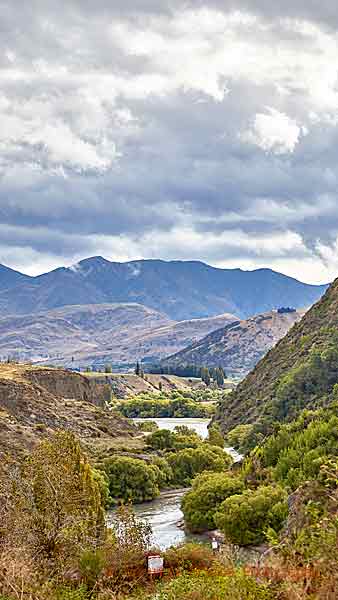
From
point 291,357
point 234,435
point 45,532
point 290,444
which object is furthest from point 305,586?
point 291,357

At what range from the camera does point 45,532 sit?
37.6 m

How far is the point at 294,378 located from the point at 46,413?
44.4m

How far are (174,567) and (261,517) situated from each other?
32.5 metres

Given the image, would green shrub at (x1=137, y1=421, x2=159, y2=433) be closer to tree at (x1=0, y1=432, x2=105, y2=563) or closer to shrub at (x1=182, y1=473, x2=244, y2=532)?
shrub at (x1=182, y1=473, x2=244, y2=532)

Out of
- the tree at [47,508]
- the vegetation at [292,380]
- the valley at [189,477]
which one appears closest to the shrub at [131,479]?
the valley at [189,477]

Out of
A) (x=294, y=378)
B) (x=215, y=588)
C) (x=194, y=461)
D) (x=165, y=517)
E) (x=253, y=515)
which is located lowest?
(x=165, y=517)

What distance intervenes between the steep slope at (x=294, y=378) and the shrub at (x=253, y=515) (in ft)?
142

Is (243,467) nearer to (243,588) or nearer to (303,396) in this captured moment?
(303,396)

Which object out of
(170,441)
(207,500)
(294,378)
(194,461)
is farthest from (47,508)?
(170,441)

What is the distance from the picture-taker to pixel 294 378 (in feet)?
431

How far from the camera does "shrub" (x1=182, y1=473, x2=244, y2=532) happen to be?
80.2 metres

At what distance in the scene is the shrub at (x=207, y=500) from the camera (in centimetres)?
8019

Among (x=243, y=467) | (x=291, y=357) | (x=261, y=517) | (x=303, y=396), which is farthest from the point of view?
(x=291, y=357)

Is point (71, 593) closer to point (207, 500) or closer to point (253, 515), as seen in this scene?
point (253, 515)
